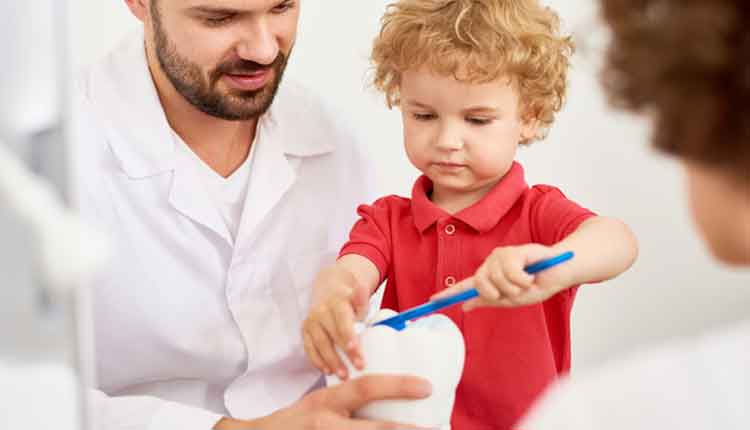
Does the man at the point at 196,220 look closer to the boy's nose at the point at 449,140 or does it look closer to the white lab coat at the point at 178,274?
the white lab coat at the point at 178,274

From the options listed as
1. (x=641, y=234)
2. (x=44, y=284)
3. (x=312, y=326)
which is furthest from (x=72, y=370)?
(x=641, y=234)

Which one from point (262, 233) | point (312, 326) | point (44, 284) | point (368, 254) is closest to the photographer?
point (44, 284)

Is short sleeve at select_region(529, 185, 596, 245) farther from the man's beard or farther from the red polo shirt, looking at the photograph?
the man's beard

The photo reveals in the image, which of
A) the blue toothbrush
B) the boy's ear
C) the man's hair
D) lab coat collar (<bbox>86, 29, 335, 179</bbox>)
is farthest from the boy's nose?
the man's hair

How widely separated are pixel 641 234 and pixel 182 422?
0.59 metres

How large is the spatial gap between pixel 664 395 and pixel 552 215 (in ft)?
1.77

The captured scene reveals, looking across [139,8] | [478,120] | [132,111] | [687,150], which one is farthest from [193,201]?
[687,150]

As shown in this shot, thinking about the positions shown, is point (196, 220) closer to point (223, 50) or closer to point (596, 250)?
point (223, 50)

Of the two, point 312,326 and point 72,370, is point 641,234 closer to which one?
point 312,326

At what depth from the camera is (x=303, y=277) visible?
1.31 meters

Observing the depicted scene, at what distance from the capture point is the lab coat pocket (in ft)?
4.28

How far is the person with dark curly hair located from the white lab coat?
0.65m

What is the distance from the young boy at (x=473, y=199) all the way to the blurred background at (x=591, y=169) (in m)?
0.08

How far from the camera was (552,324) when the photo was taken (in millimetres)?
1208
